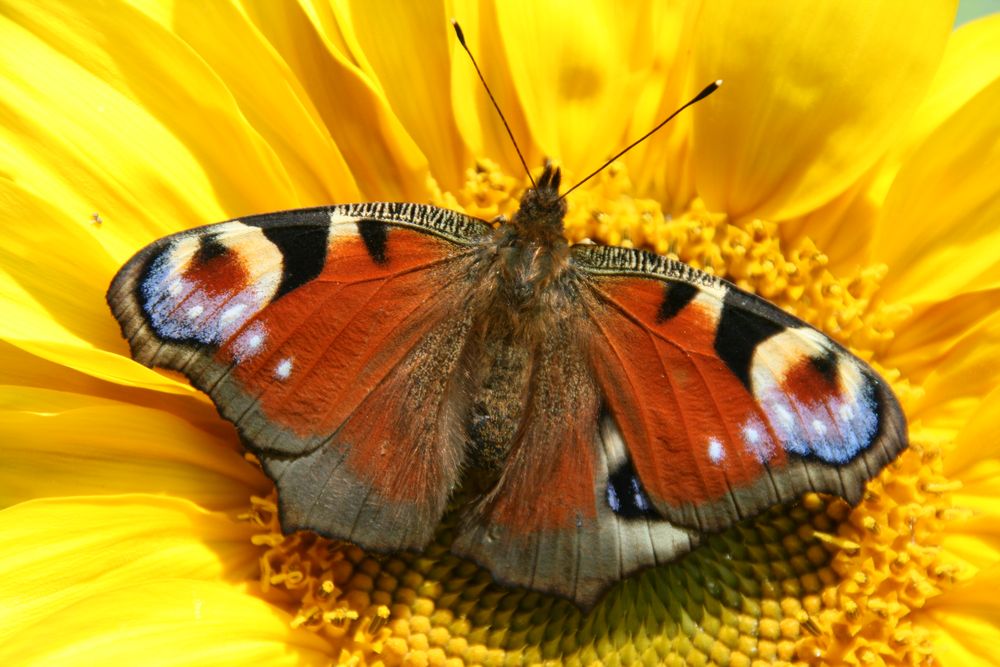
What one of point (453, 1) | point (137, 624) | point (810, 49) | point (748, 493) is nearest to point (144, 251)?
point (137, 624)

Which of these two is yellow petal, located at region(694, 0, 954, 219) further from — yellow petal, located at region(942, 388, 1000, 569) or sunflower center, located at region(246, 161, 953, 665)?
yellow petal, located at region(942, 388, 1000, 569)

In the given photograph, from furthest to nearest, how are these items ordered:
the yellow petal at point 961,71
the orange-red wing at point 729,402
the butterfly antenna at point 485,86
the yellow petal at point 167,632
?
the yellow petal at point 961,71 → the butterfly antenna at point 485,86 → the yellow petal at point 167,632 → the orange-red wing at point 729,402

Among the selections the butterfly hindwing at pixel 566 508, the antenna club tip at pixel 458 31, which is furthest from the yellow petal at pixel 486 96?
the butterfly hindwing at pixel 566 508

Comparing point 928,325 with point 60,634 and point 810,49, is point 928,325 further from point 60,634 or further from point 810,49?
point 60,634

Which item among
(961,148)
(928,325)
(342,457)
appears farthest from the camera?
(928,325)

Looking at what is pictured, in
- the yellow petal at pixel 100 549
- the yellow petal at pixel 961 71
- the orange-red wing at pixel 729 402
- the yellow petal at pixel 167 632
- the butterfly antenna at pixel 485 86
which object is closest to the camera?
the orange-red wing at pixel 729 402

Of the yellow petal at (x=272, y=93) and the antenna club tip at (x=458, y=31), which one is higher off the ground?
the antenna club tip at (x=458, y=31)

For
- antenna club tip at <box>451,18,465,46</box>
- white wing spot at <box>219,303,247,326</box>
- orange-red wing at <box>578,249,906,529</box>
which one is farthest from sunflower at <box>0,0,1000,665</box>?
orange-red wing at <box>578,249,906,529</box>

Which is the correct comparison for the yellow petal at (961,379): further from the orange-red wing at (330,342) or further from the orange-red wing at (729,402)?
the orange-red wing at (330,342)
